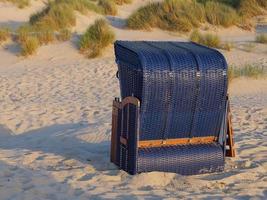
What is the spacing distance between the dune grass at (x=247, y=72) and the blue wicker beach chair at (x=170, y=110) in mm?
6000

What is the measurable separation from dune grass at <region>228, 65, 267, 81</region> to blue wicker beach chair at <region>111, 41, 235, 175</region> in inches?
236

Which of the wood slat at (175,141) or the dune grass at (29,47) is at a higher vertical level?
the wood slat at (175,141)

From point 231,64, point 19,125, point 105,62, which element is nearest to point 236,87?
point 231,64

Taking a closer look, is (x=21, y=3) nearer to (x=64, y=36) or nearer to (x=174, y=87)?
(x=64, y=36)

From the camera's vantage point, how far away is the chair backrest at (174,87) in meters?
6.64

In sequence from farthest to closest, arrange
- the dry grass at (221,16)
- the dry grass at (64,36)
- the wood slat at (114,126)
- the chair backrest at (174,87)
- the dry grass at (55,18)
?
the dry grass at (221,16) → the dry grass at (55,18) → the dry grass at (64,36) → the wood slat at (114,126) → the chair backrest at (174,87)

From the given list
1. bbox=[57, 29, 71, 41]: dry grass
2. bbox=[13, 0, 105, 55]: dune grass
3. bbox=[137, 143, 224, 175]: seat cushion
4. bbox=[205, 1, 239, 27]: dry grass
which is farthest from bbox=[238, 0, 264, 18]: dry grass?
bbox=[137, 143, 224, 175]: seat cushion

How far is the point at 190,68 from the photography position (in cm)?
671

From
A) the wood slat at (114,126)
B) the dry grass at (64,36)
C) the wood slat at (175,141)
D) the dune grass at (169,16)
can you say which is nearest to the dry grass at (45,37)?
the dry grass at (64,36)

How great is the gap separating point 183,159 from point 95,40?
9.40 metres

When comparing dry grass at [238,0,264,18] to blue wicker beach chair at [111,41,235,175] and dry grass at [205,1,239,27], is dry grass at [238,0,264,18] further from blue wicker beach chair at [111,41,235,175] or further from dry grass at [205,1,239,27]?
blue wicker beach chair at [111,41,235,175]

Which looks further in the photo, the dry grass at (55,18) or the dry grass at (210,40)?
the dry grass at (55,18)

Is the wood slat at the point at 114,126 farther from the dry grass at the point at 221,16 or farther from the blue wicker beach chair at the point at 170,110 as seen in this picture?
the dry grass at the point at 221,16

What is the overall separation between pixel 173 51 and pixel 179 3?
14003mm
